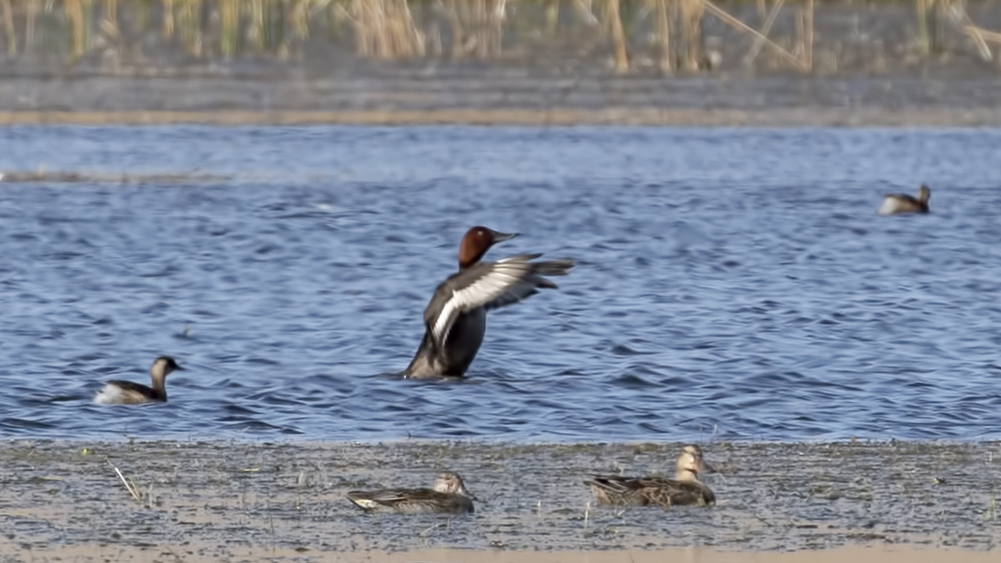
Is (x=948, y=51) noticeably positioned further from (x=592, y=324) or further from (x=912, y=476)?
(x=912, y=476)

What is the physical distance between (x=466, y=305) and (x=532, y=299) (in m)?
2.89

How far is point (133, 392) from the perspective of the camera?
8.88 metres

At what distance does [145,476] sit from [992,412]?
3.44 meters

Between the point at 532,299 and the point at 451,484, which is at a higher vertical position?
the point at 451,484

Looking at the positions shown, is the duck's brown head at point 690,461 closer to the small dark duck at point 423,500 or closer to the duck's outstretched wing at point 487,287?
the small dark duck at point 423,500

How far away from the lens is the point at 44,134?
22281 mm

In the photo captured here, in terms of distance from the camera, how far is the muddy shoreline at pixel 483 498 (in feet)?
20.6

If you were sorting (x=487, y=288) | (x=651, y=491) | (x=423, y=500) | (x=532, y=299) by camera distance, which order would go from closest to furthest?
(x=423, y=500)
(x=651, y=491)
(x=487, y=288)
(x=532, y=299)

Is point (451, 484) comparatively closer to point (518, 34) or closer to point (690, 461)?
point (690, 461)

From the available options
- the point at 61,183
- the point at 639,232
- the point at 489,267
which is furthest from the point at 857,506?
the point at 61,183

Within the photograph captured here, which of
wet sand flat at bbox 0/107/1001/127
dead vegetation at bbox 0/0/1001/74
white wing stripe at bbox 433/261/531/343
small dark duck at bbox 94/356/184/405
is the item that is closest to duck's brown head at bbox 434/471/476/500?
small dark duck at bbox 94/356/184/405

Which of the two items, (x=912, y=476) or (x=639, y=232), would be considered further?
(x=639, y=232)

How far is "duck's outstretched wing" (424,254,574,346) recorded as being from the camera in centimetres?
934

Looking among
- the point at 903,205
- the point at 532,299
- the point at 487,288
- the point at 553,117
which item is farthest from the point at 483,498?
the point at 553,117
